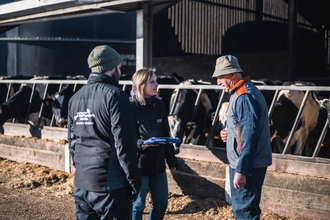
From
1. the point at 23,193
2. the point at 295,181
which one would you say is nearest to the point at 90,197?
the point at 295,181

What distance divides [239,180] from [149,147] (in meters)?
1.09

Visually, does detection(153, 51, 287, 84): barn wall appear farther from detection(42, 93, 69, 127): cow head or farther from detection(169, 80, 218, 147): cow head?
detection(42, 93, 69, 127): cow head

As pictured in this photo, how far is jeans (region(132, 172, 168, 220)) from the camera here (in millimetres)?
4535

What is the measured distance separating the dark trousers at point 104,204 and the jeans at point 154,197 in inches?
37.4

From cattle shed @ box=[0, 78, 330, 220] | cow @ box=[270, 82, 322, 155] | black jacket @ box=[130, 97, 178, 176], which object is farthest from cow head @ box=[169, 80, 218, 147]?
black jacket @ box=[130, 97, 178, 176]

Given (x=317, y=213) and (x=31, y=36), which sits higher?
(x=31, y=36)

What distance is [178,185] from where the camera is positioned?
7008 mm

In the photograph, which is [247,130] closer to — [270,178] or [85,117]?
[85,117]

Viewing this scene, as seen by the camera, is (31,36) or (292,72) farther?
(31,36)

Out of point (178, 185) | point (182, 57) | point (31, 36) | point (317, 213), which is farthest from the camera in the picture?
point (182, 57)

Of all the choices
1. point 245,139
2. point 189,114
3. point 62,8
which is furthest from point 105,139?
point 62,8

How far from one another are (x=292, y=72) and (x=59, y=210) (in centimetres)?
900

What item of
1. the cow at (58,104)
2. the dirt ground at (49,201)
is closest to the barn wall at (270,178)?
the dirt ground at (49,201)

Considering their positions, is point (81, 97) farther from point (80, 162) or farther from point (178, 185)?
point (178, 185)
